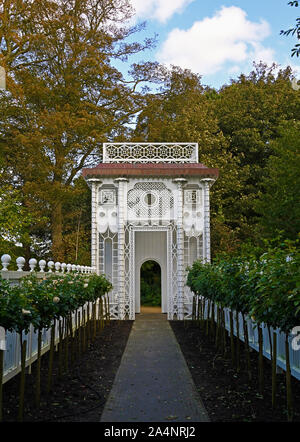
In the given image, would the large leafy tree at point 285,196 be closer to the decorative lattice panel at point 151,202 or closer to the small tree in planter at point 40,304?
the decorative lattice panel at point 151,202

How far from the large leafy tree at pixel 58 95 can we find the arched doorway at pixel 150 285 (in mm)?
4971

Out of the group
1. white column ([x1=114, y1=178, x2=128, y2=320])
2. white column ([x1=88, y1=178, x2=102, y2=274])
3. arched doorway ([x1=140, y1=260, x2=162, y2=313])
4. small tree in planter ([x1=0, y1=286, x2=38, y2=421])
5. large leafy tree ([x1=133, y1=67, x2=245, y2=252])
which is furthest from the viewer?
arched doorway ([x1=140, y1=260, x2=162, y2=313])

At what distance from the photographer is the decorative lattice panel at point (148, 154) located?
15.2 meters

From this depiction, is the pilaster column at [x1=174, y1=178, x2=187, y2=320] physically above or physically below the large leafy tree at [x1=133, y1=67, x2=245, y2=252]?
below

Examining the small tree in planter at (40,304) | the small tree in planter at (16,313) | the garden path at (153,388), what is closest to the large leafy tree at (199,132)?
the garden path at (153,388)

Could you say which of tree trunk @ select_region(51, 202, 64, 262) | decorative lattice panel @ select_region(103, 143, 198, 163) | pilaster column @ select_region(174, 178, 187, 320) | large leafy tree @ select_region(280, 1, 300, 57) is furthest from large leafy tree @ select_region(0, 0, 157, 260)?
large leafy tree @ select_region(280, 1, 300, 57)

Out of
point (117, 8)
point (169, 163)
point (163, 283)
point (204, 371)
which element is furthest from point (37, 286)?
point (117, 8)

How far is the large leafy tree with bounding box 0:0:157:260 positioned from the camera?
19344 mm

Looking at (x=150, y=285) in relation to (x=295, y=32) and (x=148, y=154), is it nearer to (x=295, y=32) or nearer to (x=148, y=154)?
(x=148, y=154)

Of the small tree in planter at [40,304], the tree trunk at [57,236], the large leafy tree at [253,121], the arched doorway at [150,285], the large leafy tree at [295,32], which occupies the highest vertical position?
the large leafy tree at [253,121]

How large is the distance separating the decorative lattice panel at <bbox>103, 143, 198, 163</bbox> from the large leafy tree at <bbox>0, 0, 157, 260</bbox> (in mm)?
4684

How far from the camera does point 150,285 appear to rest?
77.2 feet

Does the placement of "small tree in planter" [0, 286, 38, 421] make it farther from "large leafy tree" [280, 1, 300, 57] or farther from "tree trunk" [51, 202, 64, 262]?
"tree trunk" [51, 202, 64, 262]

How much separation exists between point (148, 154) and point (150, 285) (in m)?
9.92
